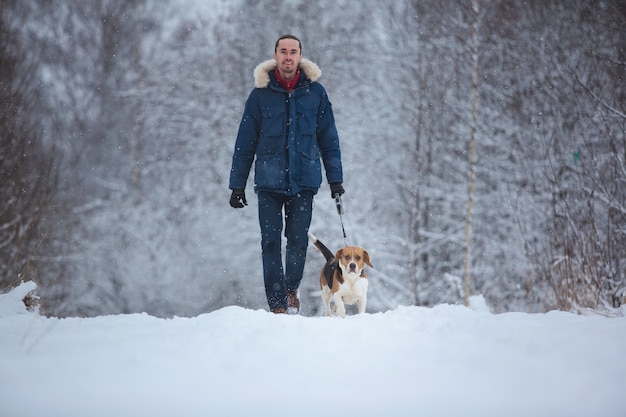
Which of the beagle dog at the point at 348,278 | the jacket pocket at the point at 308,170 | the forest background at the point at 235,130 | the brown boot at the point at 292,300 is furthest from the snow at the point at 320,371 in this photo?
the forest background at the point at 235,130

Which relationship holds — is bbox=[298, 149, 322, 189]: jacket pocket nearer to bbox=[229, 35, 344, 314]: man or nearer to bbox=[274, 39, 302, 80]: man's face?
bbox=[229, 35, 344, 314]: man

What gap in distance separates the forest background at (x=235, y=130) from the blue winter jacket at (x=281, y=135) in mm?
7134

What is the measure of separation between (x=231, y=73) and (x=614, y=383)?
13839 mm

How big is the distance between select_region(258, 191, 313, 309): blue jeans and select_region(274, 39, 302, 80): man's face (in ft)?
3.18

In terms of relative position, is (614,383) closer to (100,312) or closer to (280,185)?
(280,185)

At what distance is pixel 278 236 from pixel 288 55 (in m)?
1.40

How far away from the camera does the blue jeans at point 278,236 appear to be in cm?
457

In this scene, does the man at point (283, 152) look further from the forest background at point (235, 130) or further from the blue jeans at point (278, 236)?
the forest background at point (235, 130)

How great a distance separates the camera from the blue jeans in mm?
4566

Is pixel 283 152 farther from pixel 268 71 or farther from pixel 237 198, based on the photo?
pixel 268 71

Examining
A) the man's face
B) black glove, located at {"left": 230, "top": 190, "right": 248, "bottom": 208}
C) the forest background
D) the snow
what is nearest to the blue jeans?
black glove, located at {"left": 230, "top": 190, "right": 248, "bottom": 208}

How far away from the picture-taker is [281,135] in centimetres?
451

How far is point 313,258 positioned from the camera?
13.9m

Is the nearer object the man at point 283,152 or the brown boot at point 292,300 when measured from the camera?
the man at point 283,152
